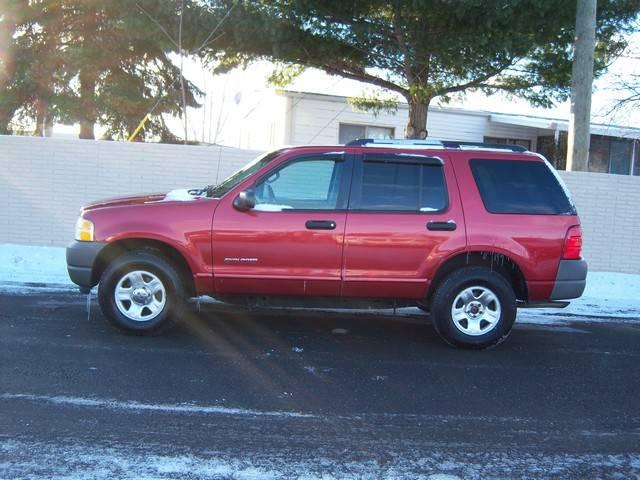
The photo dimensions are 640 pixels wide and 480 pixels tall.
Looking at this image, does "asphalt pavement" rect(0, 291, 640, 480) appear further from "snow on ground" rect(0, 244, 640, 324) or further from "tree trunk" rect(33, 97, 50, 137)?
"tree trunk" rect(33, 97, 50, 137)

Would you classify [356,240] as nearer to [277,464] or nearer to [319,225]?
[319,225]

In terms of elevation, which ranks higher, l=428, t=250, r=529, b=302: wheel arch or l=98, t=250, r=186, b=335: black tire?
l=428, t=250, r=529, b=302: wheel arch

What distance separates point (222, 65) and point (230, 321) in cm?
833

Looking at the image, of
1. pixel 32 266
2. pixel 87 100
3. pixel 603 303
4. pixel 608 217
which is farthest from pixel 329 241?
pixel 87 100

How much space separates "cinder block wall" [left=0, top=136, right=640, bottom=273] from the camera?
1093cm

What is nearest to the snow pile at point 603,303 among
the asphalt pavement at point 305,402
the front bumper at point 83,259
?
the asphalt pavement at point 305,402

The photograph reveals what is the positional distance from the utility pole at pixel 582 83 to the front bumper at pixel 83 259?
Result: 910cm

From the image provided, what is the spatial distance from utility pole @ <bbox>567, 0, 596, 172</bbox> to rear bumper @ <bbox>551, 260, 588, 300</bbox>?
20.3 ft

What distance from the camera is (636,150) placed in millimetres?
21469

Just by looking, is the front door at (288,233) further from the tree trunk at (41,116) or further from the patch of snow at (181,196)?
the tree trunk at (41,116)

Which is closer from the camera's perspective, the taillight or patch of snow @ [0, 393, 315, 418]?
patch of snow @ [0, 393, 315, 418]

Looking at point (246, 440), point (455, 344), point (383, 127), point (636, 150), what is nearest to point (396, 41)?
point (383, 127)

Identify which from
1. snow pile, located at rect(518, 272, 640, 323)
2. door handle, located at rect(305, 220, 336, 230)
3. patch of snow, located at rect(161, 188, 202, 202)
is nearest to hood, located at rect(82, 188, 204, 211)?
patch of snow, located at rect(161, 188, 202, 202)

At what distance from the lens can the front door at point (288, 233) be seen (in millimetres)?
5898
